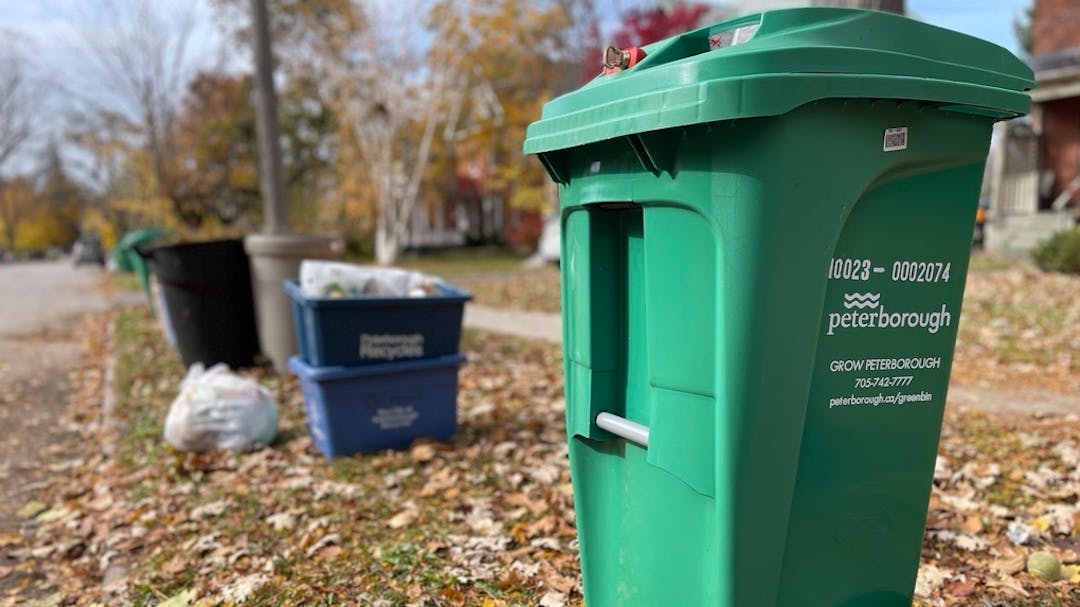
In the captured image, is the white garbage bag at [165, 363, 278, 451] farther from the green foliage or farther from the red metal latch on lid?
the green foliage

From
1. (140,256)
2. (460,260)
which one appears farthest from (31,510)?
(460,260)

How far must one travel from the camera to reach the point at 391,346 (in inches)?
171

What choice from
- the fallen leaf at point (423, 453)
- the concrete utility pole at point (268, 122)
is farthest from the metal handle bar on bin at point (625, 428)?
the concrete utility pole at point (268, 122)

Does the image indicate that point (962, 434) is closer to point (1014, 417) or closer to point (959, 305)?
point (1014, 417)

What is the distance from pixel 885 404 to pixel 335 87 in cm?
2196

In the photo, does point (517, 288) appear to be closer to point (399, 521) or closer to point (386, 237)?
point (386, 237)

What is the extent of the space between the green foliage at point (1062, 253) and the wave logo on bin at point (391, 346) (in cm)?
1058

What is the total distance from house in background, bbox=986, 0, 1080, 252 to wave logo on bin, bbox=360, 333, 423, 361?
14.7m

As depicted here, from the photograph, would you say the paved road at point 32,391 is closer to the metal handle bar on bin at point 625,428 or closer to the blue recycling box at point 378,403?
the blue recycling box at point 378,403

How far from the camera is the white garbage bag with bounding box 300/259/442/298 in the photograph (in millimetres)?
4340

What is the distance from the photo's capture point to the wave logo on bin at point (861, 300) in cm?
173

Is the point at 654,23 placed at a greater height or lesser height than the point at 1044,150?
greater

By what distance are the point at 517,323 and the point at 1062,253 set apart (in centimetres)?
812

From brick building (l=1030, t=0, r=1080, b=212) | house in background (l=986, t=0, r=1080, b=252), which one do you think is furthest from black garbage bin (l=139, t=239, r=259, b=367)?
brick building (l=1030, t=0, r=1080, b=212)
